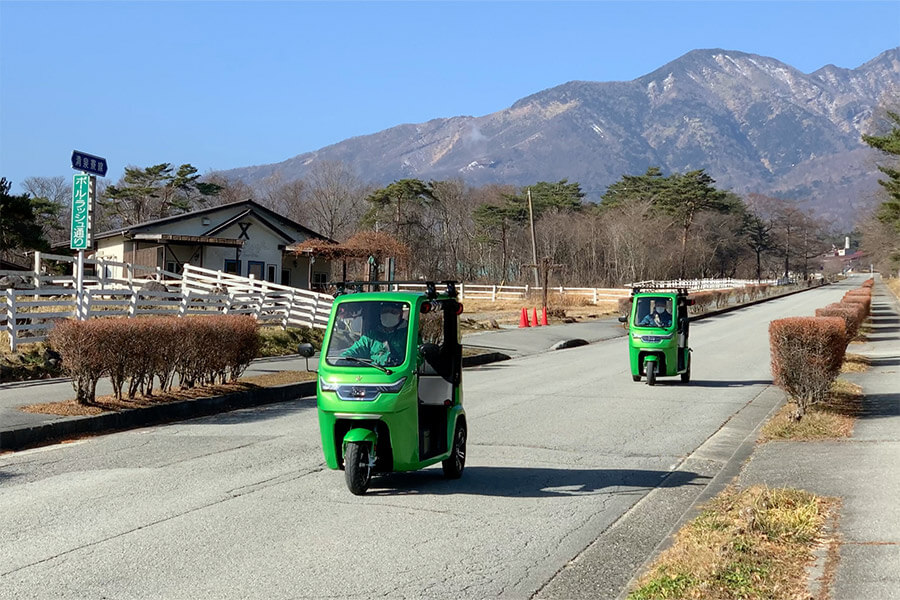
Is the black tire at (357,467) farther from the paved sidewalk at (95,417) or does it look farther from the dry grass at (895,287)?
the dry grass at (895,287)

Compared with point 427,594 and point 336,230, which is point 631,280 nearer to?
point 336,230

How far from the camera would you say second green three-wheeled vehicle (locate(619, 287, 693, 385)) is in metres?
17.9

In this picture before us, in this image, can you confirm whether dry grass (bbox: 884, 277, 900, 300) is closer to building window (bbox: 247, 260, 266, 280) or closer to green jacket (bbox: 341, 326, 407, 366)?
building window (bbox: 247, 260, 266, 280)

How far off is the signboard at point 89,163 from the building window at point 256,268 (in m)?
24.7

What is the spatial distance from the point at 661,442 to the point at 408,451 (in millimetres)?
4615

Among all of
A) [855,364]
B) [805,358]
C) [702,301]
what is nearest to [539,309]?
[702,301]

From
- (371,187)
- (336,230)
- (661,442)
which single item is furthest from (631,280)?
(661,442)

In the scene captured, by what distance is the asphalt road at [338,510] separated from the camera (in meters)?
5.94

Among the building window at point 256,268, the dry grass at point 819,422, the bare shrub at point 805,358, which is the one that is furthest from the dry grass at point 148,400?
the building window at point 256,268

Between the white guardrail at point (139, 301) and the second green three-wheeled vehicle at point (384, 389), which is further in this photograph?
the white guardrail at point (139, 301)

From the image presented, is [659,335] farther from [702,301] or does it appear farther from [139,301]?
[702,301]

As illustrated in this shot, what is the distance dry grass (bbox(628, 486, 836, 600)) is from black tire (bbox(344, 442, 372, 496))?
9.03 feet

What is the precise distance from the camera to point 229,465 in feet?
31.8

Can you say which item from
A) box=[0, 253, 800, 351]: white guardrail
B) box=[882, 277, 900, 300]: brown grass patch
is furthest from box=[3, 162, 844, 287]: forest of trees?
box=[0, 253, 800, 351]: white guardrail
